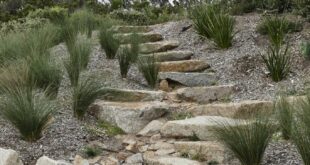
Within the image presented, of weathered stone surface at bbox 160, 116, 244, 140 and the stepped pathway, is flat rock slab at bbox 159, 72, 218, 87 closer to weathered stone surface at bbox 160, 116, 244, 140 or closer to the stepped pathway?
the stepped pathway

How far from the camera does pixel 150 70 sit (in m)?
5.74

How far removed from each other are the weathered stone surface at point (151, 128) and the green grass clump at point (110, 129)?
0.61 feet

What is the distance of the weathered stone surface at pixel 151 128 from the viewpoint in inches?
176

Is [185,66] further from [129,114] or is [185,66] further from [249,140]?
[249,140]

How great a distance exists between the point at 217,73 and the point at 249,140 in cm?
269

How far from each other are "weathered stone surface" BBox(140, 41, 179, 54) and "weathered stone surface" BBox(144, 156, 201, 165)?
3.18 metres

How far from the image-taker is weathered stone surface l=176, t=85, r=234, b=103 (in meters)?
5.31

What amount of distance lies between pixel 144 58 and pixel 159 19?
4.21 metres

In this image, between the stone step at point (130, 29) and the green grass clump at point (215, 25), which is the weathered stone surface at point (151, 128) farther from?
the stone step at point (130, 29)

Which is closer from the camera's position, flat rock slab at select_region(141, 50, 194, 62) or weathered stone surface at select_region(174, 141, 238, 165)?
weathered stone surface at select_region(174, 141, 238, 165)

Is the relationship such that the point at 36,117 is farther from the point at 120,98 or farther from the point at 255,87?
the point at 255,87

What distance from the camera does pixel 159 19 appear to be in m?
10.0

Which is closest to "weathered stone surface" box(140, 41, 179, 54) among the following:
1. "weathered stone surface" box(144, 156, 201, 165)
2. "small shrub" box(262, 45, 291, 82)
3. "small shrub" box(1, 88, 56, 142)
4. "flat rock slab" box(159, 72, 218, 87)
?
"flat rock slab" box(159, 72, 218, 87)

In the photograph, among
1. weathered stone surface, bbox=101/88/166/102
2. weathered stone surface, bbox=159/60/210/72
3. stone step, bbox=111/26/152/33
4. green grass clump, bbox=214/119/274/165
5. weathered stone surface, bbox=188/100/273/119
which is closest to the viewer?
green grass clump, bbox=214/119/274/165
